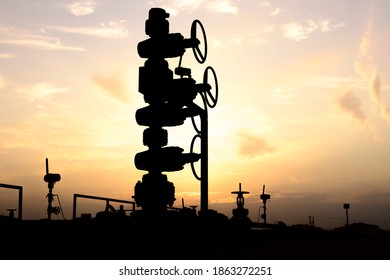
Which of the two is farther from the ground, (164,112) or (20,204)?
(164,112)

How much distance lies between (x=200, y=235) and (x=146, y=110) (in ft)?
16.4

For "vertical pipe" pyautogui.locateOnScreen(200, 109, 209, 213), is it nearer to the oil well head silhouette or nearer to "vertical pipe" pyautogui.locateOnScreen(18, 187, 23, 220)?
the oil well head silhouette

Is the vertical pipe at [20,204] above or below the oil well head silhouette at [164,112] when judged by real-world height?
below

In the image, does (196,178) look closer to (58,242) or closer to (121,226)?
(121,226)

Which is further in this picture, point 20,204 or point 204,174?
point 204,174

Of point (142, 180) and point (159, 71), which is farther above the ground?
point (159, 71)

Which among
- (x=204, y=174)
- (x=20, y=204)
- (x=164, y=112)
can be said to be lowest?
(x=20, y=204)

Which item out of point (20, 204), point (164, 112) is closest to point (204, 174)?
point (164, 112)

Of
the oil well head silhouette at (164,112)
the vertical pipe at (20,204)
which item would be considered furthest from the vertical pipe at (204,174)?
the vertical pipe at (20,204)

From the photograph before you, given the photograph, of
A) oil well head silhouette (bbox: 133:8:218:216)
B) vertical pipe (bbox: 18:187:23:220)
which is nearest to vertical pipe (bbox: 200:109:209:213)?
oil well head silhouette (bbox: 133:8:218:216)

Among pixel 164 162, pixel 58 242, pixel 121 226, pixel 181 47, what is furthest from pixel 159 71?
pixel 58 242

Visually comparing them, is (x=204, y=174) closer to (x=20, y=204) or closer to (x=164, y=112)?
(x=164, y=112)

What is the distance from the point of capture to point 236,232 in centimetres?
1842

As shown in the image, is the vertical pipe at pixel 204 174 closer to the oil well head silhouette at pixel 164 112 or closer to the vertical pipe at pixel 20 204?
the oil well head silhouette at pixel 164 112
